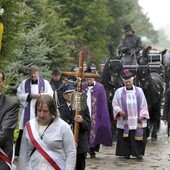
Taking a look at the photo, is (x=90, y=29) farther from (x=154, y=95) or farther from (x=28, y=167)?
(x=28, y=167)

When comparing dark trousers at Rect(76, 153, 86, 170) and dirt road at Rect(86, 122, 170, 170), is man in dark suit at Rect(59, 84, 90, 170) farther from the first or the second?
dirt road at Rect(86, 122, 170, 170)

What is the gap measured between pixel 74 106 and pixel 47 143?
1.53 metres

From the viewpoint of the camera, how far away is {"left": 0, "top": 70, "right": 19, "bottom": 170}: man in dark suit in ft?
24.3

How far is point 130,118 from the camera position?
45.4ft

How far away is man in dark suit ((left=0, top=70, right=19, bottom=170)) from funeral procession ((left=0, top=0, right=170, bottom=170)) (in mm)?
11

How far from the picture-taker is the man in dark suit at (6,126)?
742 centimetres

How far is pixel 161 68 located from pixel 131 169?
1248 cm

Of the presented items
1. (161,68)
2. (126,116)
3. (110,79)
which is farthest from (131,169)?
(161,68)

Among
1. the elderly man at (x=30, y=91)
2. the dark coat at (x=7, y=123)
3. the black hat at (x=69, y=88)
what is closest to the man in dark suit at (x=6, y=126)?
the dark coat at (x=7, y=123)

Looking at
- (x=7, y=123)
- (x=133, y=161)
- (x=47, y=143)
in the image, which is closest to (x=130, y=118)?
(x=133, y=161)

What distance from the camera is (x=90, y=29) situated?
38500 mm

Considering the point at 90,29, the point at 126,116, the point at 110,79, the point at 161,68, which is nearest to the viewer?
the point at 126,116

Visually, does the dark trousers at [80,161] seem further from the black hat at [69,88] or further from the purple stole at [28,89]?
the purple stole at [28,89]

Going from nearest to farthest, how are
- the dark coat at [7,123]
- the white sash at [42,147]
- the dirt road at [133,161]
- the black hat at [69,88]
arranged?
the white sash at [42,147] → the dark coat at [7,123] → the black hat at [69,88] → the dirt road at [133,161]
